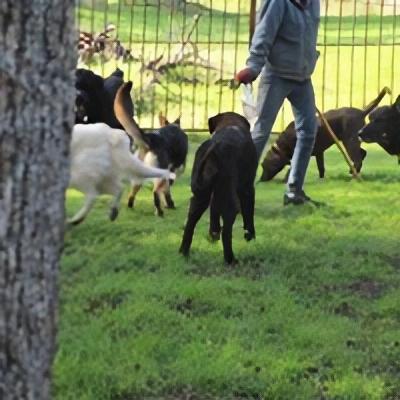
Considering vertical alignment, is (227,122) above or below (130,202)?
above

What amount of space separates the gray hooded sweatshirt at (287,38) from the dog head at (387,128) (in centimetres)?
119

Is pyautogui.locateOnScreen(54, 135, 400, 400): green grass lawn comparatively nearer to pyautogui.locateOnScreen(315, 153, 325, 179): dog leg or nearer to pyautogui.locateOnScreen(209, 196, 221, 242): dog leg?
pyautogui.locateOnScreen(209, 196, 221, 242): dog leg

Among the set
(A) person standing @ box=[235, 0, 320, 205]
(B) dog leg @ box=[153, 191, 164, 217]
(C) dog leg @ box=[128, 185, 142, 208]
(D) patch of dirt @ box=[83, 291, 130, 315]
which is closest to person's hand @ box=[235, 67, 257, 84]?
(A) person standing @ box=[235, 0, 320, 205]

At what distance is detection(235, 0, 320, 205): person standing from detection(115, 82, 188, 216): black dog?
32.4 inches

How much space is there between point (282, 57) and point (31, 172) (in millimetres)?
6009

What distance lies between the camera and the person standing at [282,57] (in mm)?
8680

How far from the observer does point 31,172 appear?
311 cm

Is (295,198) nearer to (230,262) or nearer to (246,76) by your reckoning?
(246,76)

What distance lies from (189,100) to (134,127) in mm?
8479

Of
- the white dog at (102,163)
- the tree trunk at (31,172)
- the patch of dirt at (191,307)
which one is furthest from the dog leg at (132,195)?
the tree trunk at (31,172)

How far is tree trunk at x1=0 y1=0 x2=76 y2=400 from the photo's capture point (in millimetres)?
3043

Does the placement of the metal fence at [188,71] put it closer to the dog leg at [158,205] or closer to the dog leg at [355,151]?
the dog leg at [355,151]

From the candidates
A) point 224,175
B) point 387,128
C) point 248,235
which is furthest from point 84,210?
point 387,128

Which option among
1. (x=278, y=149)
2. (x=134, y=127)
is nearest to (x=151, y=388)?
(x=134, y=127)
